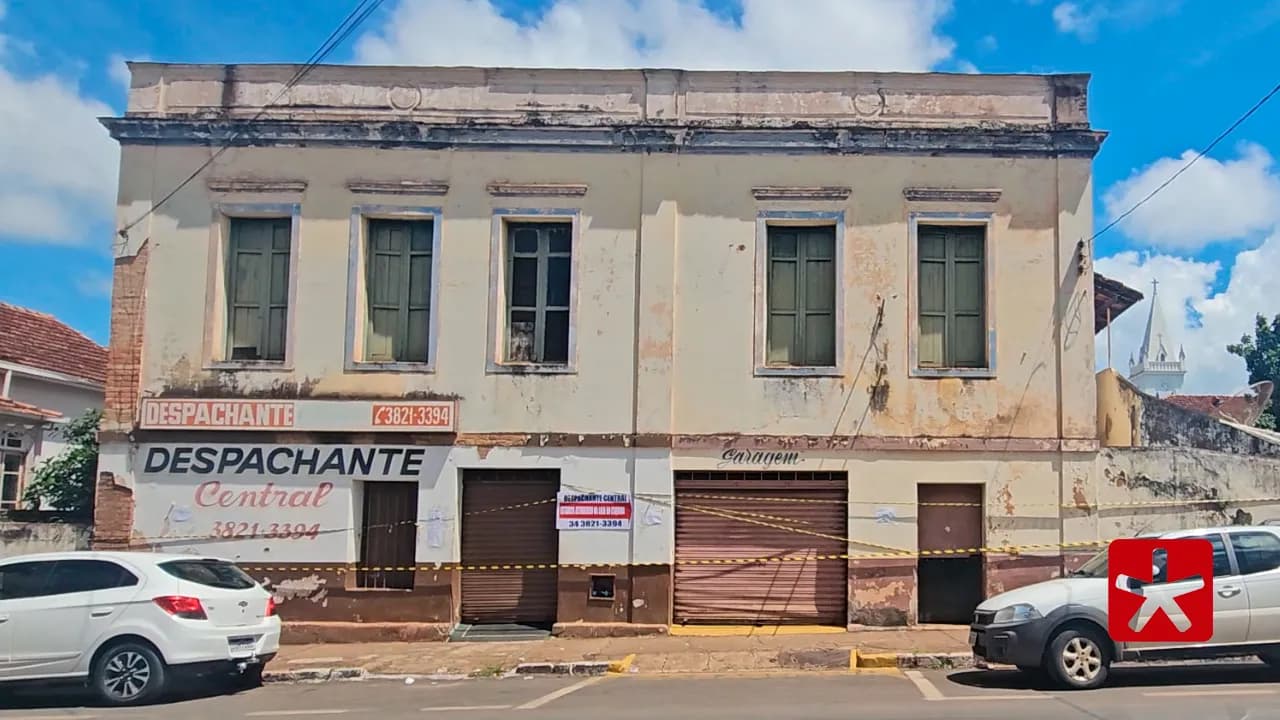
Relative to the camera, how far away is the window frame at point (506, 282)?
14938 millimetres

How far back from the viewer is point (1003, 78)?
15250mm

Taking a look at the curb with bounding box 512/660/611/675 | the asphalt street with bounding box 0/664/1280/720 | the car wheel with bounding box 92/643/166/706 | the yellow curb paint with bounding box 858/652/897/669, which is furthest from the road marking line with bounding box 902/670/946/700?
the car wheel with bounding box 92/643/166/706

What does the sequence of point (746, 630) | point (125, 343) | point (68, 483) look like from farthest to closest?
1. point (68, 483)
2. point (125, 343)
3. point (746, 630)

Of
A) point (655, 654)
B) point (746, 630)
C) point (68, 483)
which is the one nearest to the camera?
point (655, 654)

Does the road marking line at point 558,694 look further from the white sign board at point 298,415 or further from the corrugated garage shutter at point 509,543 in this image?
the white sign board at point 298,415

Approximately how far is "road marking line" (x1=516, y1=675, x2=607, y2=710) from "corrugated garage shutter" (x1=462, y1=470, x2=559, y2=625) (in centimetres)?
283

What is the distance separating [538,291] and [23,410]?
1115 centimetres

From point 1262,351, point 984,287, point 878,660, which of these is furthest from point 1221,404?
point 878,660

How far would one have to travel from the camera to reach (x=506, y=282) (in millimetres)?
15312

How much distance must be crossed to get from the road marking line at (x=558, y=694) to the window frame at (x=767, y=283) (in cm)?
483

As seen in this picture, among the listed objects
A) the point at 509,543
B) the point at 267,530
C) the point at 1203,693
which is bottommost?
the point at 1203,693

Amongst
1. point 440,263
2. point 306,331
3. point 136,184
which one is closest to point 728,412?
point 440,263

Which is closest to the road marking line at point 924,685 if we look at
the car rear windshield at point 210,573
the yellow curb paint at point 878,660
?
the yellow curb paint at point 878,660

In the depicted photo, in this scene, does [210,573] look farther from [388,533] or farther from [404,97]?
[404,97]
